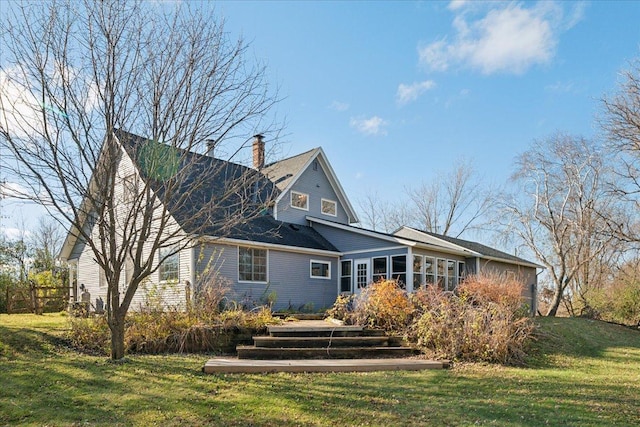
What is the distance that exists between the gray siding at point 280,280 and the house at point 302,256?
33 mm

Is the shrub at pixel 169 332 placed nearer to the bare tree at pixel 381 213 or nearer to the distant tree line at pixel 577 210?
the distant tree line at pixel 577 210

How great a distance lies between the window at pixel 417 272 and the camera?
16.4 meters

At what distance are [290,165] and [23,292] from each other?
463 inches

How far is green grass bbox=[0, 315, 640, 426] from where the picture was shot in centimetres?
517

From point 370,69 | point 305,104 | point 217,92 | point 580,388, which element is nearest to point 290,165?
point 370,69

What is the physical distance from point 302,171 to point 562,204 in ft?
46.6

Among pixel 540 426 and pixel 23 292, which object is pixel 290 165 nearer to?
pixel 23 292

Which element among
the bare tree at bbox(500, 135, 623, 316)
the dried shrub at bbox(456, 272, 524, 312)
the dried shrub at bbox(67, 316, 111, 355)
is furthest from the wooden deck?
the bare tree at bbox(500, 135, 623, 316)

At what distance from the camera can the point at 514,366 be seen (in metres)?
8.93

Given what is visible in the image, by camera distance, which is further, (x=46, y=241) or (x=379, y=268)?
(x=46, y=241)

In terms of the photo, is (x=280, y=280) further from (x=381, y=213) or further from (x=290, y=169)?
(x=381, y=213)

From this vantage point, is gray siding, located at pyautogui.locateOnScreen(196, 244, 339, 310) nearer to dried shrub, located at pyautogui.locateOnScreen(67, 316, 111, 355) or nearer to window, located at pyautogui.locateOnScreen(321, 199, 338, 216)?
dried shrub, located at pyautogui.locateOnScreen(67, 316, 111, 355)

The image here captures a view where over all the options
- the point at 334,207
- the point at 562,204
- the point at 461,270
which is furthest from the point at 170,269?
the point at 562,204

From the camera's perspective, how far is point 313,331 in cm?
1052
